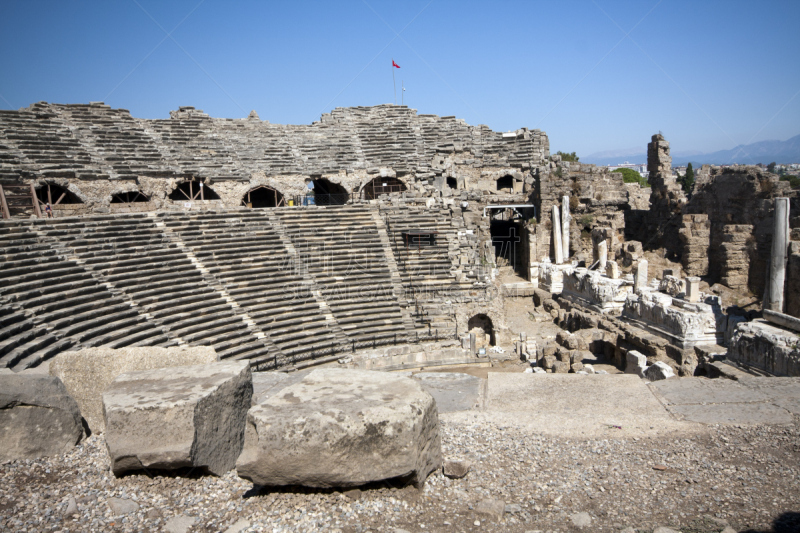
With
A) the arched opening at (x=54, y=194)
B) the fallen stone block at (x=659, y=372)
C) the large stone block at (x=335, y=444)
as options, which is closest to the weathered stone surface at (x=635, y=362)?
the fallen stone block at (x=659, y=372)

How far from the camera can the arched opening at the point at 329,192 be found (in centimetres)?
2567

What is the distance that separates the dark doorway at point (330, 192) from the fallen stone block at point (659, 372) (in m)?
17.1

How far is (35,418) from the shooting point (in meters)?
4.46

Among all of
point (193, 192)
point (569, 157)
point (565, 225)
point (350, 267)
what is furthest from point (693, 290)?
point (569, 157)

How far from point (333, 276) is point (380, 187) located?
36.9 feet

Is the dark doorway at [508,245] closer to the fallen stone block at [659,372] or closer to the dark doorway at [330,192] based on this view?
the dark doorway at [330,192]

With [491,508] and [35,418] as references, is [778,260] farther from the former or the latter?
[35,418]

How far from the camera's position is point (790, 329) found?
8695 mm

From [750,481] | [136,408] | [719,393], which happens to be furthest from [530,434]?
[136,408]

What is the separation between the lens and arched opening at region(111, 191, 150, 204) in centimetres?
2270

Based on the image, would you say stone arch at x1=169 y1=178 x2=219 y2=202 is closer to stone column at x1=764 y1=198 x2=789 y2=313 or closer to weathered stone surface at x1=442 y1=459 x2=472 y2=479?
stone column at x1=764 y1=198 x2=789 y2=313

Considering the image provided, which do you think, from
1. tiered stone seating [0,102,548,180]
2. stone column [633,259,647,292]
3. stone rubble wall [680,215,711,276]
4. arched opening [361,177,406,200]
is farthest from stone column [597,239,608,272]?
arched opening [361,177,406,200]

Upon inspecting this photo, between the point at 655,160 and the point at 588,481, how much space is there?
28.2m

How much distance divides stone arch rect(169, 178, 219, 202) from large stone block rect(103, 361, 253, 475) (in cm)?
2051
